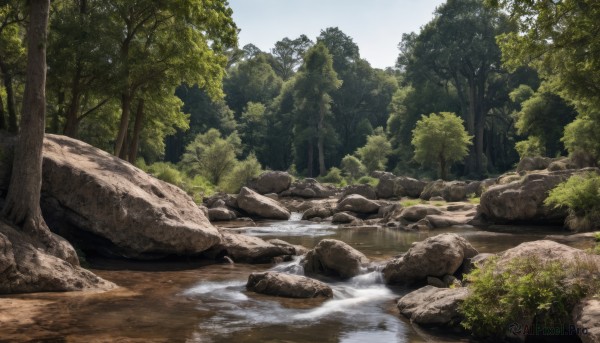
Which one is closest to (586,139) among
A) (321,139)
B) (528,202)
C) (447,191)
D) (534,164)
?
(534,164)

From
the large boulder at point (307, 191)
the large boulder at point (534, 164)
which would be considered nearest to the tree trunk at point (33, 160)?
the large boulder at point (534, 164)

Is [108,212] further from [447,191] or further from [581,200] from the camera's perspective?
[447,191]

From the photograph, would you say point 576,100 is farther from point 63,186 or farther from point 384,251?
point 63,186

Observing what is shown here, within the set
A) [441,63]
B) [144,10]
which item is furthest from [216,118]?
[144,10]

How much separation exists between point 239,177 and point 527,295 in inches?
1614

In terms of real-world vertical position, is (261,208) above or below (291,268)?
above

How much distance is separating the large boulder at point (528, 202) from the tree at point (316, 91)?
48.6 meters

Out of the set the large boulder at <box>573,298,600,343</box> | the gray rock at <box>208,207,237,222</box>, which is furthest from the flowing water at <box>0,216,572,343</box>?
the gray rock at <box>208,207,237,222</box>

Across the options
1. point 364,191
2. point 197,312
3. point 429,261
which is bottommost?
point 197,312

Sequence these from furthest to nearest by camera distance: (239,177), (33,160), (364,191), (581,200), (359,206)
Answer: (239,177) → (364,191) → (359,206) → (581,200) → (33,160)

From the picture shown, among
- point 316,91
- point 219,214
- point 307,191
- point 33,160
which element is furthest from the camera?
point 316,91

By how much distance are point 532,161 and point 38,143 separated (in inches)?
1265

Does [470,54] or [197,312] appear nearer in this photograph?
[197,312]

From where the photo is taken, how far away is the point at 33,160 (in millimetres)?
12188
